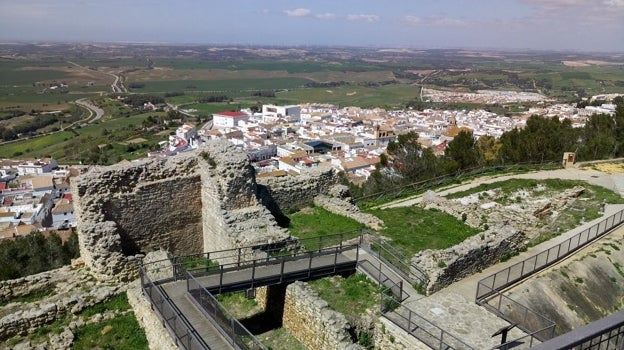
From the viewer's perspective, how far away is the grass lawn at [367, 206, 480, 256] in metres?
17.0

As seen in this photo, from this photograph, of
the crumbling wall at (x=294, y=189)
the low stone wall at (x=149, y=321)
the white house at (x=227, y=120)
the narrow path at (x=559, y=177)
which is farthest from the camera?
the white house at (x=227, y=120)

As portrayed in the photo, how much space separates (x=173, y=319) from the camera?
9711 millimetres

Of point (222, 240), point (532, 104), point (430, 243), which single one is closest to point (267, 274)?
point (222, 240)

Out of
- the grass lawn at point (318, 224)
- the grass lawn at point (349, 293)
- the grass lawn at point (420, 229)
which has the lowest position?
the grass lawn at point (420, 229)

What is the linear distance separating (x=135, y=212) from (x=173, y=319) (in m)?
6.86

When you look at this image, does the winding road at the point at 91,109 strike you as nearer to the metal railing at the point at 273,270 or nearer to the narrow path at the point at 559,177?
the narrow path at the point at 559,177

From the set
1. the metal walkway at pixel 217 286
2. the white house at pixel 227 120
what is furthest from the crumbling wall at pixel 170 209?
the white house at pixel 227 120

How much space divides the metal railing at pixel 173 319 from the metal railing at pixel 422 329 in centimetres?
452

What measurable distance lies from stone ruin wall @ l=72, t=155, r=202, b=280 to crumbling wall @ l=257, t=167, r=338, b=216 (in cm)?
342

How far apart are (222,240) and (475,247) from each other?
817 centimetres

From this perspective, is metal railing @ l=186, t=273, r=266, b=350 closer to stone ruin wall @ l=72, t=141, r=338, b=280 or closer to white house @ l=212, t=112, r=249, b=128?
stone ruin wall @ l=72, t=141, r=338, b=280

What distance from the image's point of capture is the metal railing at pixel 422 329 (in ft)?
32.1

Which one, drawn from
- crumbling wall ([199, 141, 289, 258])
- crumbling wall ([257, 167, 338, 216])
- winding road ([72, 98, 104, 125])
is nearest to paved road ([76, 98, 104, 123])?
winding road ([72, 98, 104, 125])

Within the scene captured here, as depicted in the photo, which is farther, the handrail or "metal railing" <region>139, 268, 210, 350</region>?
the handrail
